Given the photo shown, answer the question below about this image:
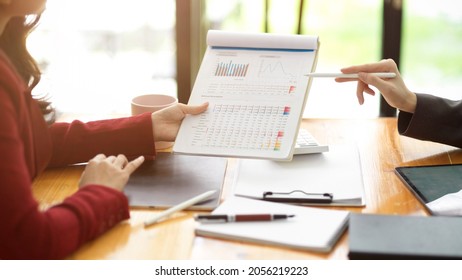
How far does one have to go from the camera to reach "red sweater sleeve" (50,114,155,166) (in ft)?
4.48

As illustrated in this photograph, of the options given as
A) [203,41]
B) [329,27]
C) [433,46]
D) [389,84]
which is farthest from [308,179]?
[433,46]

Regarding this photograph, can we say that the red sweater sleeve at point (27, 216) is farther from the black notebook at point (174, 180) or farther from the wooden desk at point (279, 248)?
the black notebook at point (174, 180)

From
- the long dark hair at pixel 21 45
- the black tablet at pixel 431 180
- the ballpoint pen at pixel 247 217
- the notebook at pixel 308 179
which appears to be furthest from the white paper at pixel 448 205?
the long dark hair at pixel 21 45

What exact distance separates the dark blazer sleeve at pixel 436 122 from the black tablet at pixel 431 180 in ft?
0.38

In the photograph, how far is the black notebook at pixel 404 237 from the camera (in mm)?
968

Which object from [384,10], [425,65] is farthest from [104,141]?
[425,65]

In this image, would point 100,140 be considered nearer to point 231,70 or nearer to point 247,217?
point 231,70

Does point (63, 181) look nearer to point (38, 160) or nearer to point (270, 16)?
point (38, 160)

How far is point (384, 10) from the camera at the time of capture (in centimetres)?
224

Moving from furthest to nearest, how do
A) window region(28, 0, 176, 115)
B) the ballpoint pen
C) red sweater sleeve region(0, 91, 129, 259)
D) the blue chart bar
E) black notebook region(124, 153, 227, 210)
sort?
window region(28, 0, 176, 115) < the blue chart bar < black notebook region(124, 153, 227, 210) < the ballpoint pen < red sweater sleeve region(0, 91, 129, 259)

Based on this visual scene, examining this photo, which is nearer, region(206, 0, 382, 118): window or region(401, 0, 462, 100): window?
region(206, 0, 382, 118): window

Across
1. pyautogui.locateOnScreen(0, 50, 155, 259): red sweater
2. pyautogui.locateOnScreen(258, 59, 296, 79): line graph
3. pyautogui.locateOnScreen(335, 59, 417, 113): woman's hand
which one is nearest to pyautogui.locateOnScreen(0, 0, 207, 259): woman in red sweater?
pyautogui.locateOnScreen(0, 50, 155, 259): red sweater

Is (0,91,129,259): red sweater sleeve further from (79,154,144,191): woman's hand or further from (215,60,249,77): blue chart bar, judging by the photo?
(215,60,249,77): blue chart bar

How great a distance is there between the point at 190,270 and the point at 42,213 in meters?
0.24
